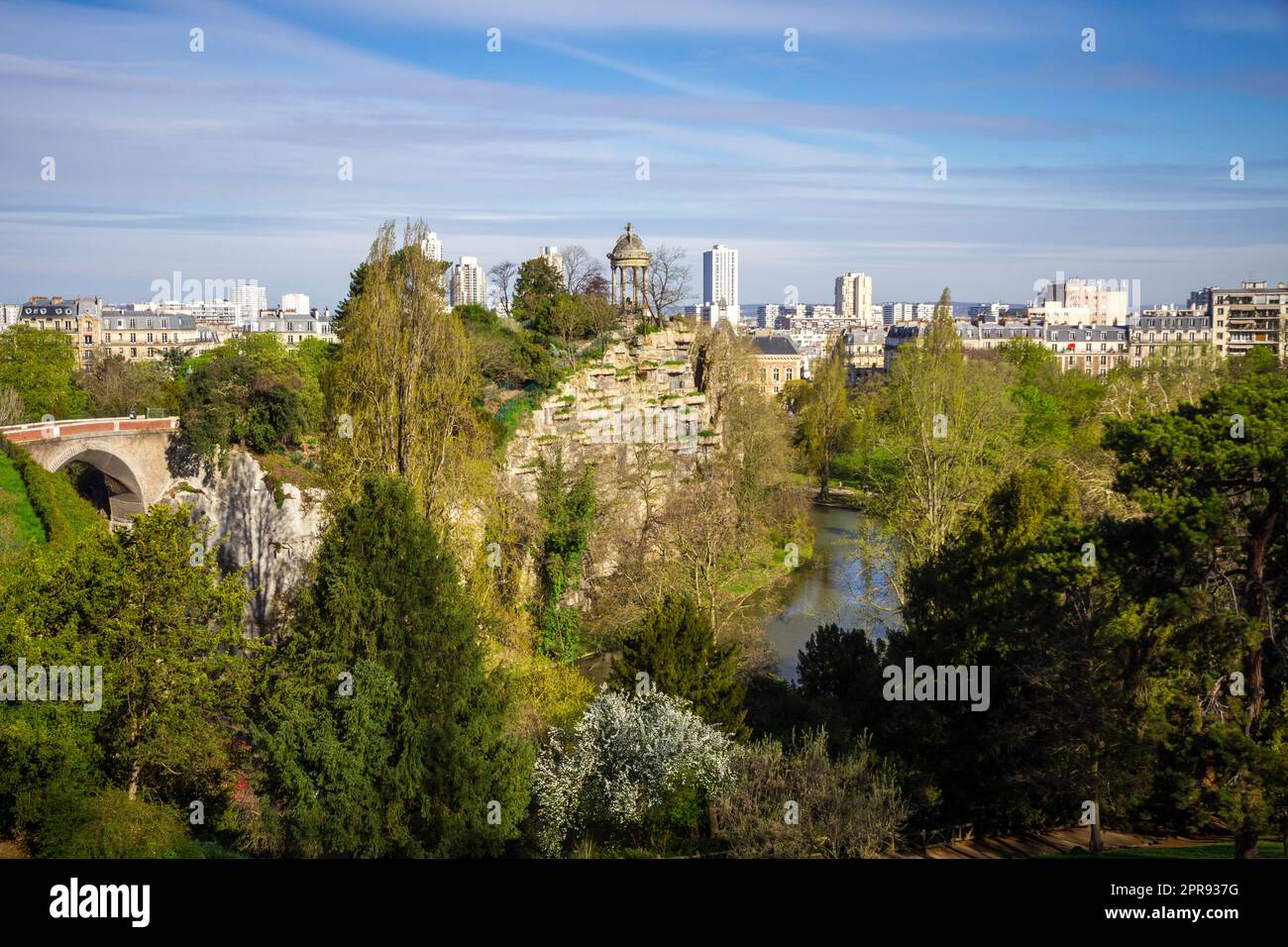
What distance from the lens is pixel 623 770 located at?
1425 cm

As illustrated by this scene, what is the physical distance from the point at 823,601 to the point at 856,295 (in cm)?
15790

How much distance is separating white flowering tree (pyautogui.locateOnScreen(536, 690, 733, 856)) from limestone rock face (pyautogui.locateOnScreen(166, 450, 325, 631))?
13.1 metres

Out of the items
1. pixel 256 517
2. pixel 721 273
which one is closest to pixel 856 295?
pixel 721 273

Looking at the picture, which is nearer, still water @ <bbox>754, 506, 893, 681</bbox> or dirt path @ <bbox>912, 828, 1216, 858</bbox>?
dirt path @ <bbox>912, 828, 1216, 858</bbox>

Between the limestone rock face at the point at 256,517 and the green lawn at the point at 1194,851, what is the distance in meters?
18.9

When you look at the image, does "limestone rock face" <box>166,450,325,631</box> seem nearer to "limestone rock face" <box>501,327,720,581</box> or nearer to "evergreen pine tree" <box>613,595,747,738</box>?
"limestone rock face" <box>501,327,720,581</box>

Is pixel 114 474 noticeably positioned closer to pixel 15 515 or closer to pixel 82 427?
pixel 82 427

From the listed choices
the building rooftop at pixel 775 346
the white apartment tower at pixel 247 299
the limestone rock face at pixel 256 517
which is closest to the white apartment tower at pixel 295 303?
the white apartment tower at pixel 247 299

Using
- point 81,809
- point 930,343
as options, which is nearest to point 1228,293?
point 930,343

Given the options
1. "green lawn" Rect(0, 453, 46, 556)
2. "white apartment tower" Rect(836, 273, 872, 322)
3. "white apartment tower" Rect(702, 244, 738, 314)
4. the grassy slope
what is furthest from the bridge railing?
"white apartment tower" Rect(836, 273, 872, 322)

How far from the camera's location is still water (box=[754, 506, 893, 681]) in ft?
88.0

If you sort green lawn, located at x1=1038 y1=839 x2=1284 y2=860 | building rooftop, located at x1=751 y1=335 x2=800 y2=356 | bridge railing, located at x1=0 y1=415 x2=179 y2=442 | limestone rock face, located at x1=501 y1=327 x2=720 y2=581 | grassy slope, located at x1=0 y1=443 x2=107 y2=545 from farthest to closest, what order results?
building rooftop, located at x1=751 y1=335 x2=800 y2=356
limestone rock face, located at x1=501 y1=327 x2=720 y2=581
bridge railing, located at x1=0 y1=415 x2=179 y2=442
grassy slope, located at x1=0 y1=443 x2=107 y2=545
green lawn, located at x1=1038 y1=839 x2=1284 y2=860

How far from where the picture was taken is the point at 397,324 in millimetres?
20141
